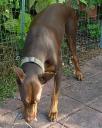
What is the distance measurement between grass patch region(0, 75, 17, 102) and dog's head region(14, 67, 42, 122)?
1313mm

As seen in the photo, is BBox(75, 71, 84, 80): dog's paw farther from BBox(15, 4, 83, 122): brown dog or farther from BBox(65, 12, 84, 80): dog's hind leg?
BBox(15, 4, 83, 122): brown dog

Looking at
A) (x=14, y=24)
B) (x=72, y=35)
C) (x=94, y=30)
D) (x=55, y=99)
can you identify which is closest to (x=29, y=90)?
(x=55, y=99)

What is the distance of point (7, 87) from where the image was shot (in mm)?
5215

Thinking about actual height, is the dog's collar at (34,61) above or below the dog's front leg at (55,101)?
above

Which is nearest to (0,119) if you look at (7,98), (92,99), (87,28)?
(7,98)

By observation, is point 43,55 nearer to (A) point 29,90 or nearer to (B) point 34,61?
(B) point 34,61

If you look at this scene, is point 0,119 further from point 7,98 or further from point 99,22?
point 99,22

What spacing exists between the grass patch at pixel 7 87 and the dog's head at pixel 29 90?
→ 1.31m

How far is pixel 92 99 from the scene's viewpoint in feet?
16.3

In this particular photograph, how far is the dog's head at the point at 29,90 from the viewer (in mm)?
3590

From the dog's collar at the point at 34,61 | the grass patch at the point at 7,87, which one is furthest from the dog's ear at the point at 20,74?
the grass patch at the point at 7,87

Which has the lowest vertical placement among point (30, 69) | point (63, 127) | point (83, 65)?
point (63, 127)

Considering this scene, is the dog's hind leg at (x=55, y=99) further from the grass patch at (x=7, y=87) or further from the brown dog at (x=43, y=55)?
the grass patch at (x=7, y=87)

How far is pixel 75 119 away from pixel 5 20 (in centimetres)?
242
